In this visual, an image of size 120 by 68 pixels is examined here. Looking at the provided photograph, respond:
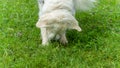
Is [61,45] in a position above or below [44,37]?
below

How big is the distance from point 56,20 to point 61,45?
0.80m

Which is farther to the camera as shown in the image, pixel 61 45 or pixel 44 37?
pixel 61 45

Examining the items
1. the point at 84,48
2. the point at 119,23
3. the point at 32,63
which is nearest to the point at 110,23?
the point at 119,23

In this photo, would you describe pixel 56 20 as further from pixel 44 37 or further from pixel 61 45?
pixel 61 45

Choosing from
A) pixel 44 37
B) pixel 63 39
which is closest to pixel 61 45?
pixel 63 39

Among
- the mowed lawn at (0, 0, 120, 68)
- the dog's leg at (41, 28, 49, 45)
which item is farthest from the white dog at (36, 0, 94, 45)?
Answer: the mowed lawn at (0, 0, 120, 68)

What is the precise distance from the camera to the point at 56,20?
4.91m

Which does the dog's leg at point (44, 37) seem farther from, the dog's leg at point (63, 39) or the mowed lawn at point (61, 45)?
the dog's leg at point (63, 39)

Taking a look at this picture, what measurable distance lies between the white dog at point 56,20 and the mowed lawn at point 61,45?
0.19 meters

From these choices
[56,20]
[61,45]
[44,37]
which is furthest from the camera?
[61,45]

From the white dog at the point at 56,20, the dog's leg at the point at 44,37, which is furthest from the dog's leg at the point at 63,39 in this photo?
the dog's leg at the point at 44,37

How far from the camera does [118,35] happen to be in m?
5.93

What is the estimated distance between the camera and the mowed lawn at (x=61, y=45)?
5.10 meters

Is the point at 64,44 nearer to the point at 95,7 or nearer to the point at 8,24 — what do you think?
the point at 8,24
